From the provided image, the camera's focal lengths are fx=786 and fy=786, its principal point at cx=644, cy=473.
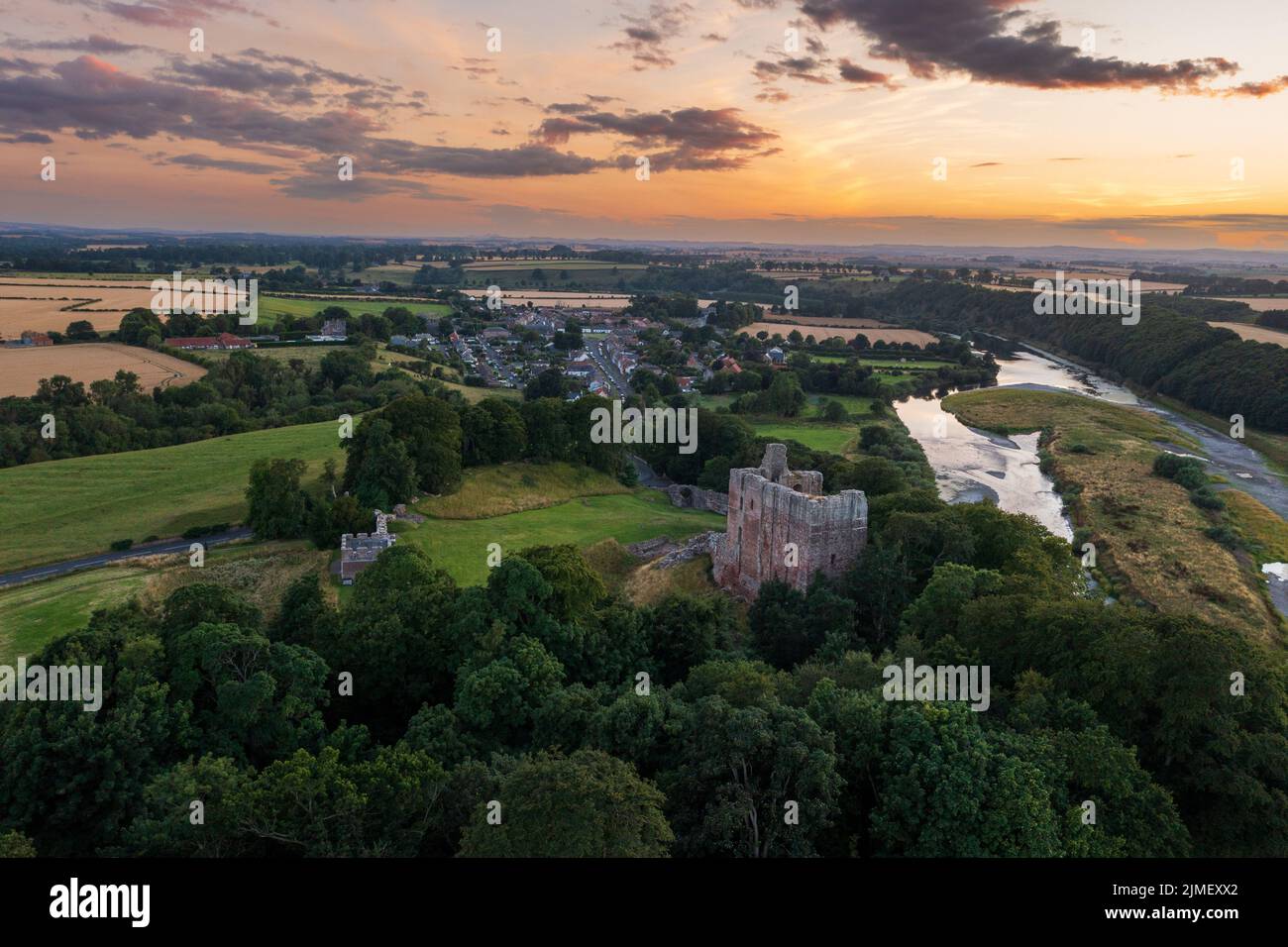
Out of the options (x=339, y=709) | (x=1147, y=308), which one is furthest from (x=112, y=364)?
(x=1147, y=308)

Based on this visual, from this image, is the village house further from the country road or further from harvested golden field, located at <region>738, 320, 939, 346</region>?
harvested golden field, located at <region>738, 320, 939, 346</region>

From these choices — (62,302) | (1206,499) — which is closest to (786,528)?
(1206,499)

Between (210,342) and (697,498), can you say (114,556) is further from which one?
(210,342)

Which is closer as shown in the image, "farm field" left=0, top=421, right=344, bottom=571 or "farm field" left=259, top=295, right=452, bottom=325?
"farm field" left=0, top=421, right=344, bottom=571

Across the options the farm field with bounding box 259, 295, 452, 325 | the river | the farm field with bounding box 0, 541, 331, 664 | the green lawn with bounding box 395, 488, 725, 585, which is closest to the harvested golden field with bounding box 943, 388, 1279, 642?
the river

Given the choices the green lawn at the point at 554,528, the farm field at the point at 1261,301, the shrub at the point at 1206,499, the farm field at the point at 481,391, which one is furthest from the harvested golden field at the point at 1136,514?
the farm field at the point at 1261,301
